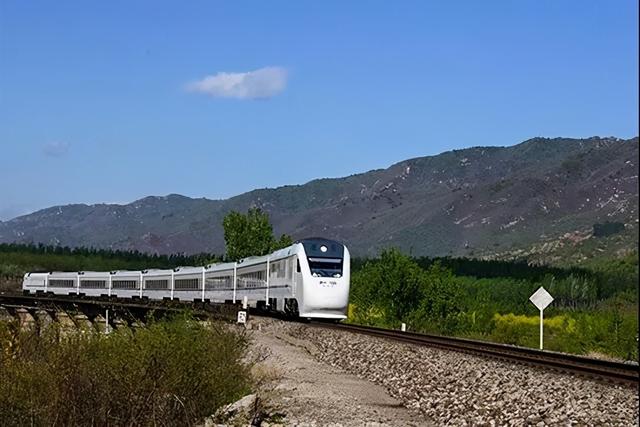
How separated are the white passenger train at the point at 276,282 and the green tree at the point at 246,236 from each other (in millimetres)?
24954

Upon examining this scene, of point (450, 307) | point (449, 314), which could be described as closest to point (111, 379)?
point (449, 314)

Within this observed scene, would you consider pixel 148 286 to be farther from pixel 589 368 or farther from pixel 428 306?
pixel 589 368

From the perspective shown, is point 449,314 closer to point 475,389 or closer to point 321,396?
point 321,396

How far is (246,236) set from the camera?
91.4 meters

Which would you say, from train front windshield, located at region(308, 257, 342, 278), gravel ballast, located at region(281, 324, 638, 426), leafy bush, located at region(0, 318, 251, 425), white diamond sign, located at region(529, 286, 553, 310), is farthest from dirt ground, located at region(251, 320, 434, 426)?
train front windshield, located at region(308, 257, 342, 278)

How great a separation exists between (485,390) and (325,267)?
18.4 meters

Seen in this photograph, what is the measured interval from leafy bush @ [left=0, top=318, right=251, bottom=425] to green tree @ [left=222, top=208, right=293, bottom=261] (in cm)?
7443

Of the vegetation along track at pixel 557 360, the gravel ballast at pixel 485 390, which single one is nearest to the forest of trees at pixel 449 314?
the vegetation along track at pixel 557 360

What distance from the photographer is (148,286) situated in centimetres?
6206

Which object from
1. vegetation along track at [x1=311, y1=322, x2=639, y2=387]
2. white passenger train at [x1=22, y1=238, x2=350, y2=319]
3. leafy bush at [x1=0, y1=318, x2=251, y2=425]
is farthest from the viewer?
white passenger train at [x1=22, y1=238, x2=350, y2=319]

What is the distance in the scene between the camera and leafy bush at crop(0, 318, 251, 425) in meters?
12.6

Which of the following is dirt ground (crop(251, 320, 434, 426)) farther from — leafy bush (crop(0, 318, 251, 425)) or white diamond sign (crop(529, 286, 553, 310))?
white diamond sign (crop(529, 286, 553, 310))

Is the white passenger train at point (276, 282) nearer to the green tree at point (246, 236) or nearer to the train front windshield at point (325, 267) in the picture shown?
the train front windshield at point (325, 267)

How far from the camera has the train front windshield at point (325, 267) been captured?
33.0 m
